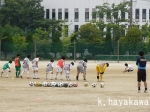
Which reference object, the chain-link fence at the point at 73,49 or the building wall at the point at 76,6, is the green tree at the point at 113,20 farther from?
the chain-link fence at the point at 73,49

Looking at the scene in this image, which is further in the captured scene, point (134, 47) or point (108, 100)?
point (134, 47)

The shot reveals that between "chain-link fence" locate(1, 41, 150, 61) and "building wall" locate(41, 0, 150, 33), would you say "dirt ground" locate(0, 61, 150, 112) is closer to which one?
"chain-link fence" locate(1, 41, 150, 61)

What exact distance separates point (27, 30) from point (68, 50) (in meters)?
29.4

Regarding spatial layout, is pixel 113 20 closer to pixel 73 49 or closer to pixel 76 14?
pixel 76 14

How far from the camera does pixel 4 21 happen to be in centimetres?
9575

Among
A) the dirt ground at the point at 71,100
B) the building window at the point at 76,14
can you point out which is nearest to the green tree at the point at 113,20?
the building window at the point at 76,14

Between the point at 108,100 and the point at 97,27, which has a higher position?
the point at 97,27

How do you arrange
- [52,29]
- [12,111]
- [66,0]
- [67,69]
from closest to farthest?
[12,111], [67,69], [52,29], [66,0]

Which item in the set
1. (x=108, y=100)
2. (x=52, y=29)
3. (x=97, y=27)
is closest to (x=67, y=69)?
(x=108, y=100)

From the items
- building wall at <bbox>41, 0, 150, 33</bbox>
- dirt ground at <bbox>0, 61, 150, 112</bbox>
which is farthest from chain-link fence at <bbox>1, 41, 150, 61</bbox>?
dirt ground at <bbox>0, 61, 150, 112</bbox>

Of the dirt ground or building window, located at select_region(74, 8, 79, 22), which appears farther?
building window, located at select_region(74, 8, 79, 22)

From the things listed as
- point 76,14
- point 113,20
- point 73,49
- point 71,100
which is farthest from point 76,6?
point 71,100

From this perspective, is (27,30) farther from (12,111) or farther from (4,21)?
(12,111)

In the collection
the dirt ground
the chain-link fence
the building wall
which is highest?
the building wall
